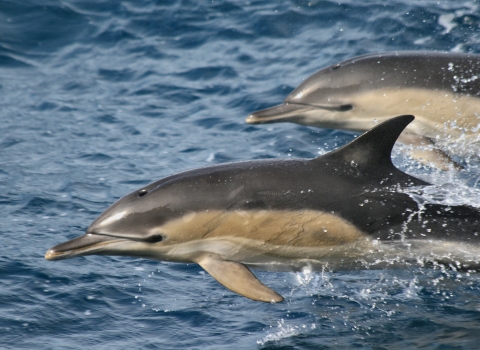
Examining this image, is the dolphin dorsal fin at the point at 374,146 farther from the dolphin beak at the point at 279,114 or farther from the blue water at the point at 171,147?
the dolphin beak at the point at 279,114

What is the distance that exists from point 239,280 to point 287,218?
57 centimetres

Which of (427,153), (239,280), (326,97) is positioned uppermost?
(326,97)

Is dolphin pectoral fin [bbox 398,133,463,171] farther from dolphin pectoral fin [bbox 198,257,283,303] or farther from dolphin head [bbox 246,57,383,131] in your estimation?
dolphin pectoral fin [bbox 198,257,283,303]

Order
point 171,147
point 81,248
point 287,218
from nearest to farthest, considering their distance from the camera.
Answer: point 81,248 < point 287,218 < point 171,147

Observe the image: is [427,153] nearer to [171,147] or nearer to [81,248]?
[171,147]

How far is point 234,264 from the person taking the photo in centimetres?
600

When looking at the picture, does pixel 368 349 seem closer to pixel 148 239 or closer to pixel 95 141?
pixel 148 239

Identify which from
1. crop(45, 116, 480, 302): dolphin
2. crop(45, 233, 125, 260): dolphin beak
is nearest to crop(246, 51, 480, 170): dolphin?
crop(45, 116, 480, 302): dolphin

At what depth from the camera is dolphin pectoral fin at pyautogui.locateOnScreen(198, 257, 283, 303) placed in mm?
5699

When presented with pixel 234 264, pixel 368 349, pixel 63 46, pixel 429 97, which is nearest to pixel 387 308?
pixel 368 349

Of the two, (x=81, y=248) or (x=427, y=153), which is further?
(x=427, y=153)

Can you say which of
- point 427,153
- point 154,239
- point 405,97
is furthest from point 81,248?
point 405,97

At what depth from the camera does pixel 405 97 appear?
8273mm

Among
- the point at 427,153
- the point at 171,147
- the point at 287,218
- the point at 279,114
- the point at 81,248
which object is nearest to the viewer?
the point at 81,248
